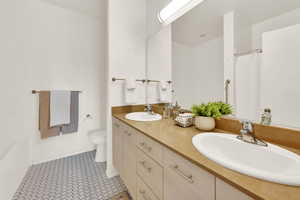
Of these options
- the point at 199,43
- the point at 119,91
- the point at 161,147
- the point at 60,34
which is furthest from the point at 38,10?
the point at 161,147

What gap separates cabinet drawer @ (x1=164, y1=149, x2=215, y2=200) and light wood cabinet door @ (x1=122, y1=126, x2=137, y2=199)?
436 mm

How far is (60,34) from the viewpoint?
204 cm

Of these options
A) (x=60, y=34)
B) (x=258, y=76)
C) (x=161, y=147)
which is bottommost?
(x=161, y=147)

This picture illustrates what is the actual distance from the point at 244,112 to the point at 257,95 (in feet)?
0.45

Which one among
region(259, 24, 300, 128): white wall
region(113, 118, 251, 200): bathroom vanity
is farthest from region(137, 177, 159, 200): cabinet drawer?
region(259, 24, 300, 128): white wall

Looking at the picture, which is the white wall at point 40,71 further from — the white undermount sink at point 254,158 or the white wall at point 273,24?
the white wall at point 273,24

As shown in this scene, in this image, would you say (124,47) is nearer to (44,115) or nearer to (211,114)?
(211,114)

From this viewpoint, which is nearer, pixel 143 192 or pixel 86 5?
pixel 143 192

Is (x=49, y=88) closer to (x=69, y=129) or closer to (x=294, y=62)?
(x=69, y=129)

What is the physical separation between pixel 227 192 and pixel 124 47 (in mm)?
1790

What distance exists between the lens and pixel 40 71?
1.90 meters

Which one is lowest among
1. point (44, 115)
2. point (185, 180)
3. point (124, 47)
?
point (185, 180)

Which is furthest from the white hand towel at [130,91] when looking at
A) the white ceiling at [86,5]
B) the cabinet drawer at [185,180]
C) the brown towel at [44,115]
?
the white ceiling at [86,5]

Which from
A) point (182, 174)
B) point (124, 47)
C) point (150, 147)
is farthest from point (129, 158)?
point (124, 47)
